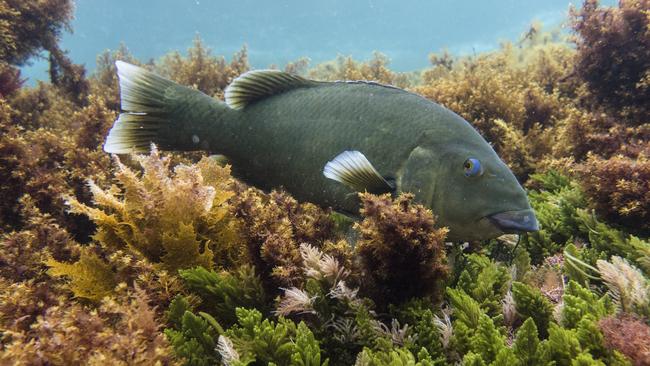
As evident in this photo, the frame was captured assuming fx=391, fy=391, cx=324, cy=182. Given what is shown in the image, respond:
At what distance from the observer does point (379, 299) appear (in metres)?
2.26

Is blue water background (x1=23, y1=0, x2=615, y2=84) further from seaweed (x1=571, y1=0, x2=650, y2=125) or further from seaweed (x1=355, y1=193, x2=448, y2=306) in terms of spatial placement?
seaweed (x1=355, y1=193, x2=448, y2=306)

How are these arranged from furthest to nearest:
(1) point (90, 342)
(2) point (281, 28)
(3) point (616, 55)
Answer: (2) point (281, 28)
(3) point (616, 55)
(1) point (90, 342)

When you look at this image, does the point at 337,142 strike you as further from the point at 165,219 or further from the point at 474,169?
the point at 165,219

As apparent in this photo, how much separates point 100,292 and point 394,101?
2361mm

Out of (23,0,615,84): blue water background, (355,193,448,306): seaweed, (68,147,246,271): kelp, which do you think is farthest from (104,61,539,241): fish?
(23,0,615,84): blue water background

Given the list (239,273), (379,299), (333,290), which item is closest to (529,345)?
(379,299)

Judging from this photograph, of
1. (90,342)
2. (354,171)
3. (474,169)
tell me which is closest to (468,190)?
(474,169)

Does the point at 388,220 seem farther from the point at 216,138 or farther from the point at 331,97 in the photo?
the point at 216,138

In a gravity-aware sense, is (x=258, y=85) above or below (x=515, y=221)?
above

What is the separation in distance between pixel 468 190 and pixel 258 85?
1907 mm

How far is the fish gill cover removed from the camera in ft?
5.94

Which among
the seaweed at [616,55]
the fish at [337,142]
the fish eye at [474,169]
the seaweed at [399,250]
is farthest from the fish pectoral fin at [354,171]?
the seaweed at [616,55]

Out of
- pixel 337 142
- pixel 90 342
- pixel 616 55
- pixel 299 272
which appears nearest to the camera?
pixel 90 342

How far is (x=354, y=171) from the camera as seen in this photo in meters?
2.49
